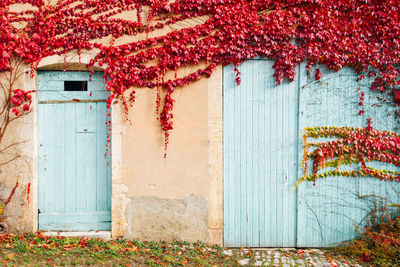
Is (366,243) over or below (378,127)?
below

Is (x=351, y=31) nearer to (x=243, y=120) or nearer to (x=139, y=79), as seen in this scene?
(x=243, y=120)

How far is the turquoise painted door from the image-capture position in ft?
14.5

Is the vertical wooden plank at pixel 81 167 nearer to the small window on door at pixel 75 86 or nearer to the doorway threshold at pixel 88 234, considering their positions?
the doorway threshold at pixel 88 234

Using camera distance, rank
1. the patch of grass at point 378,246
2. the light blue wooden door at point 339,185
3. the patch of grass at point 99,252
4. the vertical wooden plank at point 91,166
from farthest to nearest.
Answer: the vertical wooden plank at point 91,166 → the light blue wooden door at point 339,185 → the patch of grass at point 378,246 → the patch of grass at point 99,252

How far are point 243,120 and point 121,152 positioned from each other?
6.05 feet

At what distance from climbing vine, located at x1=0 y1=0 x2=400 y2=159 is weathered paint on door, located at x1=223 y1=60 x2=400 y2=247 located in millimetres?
230

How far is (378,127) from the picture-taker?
4.39 m

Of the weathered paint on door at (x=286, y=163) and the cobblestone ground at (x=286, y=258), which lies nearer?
the cobblestone ground at (x=286, y=258)

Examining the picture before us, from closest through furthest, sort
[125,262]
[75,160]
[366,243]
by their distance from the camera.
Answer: [125,262], [366,243], [75,160]

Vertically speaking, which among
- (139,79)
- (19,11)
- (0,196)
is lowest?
(0,196)

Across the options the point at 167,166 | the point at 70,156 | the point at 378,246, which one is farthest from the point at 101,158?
the point at 378,246

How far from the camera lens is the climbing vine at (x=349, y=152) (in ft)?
14.2

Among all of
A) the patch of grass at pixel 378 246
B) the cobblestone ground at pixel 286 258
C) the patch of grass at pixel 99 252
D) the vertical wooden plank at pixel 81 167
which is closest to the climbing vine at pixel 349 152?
the patch of grass at pixel 378 246

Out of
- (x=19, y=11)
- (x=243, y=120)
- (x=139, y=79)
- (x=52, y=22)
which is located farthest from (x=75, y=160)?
(x=243, y=120)
